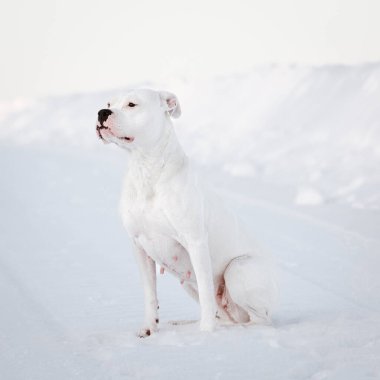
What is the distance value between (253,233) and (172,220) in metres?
1.02

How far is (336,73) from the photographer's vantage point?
26.9 metres

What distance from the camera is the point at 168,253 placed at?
5.66m

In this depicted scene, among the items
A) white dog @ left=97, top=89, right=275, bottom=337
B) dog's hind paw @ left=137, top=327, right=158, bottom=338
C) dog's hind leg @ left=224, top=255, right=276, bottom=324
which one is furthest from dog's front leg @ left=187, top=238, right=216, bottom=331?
dog's hind paw @ left=137, top=327, right=158, bottom=338

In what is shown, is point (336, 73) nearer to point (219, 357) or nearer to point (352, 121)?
point (352, 121)

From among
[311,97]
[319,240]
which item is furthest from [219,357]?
[311,97]

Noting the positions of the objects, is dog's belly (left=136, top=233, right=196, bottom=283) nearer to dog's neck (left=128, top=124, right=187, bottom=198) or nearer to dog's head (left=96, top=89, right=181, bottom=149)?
dog's neck (left=128, top=124, right=187, bottom=198)

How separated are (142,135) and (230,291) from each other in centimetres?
135

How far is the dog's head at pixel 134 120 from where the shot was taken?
5.30 m

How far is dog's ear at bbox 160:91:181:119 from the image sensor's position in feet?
18.4

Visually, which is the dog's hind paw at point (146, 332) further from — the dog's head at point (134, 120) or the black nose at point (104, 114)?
the black nose at point (104, 114)

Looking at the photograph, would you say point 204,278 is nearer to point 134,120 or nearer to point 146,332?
point 146,332

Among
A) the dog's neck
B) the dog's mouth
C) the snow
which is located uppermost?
the dog's mouth

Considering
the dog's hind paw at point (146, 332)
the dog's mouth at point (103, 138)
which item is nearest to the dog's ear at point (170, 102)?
the dog's mouth at point (103, 138)

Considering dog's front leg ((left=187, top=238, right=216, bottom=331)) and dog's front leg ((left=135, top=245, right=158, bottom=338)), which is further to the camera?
dog's front leg ((left=135, top=245, right=158, bottom=338))
